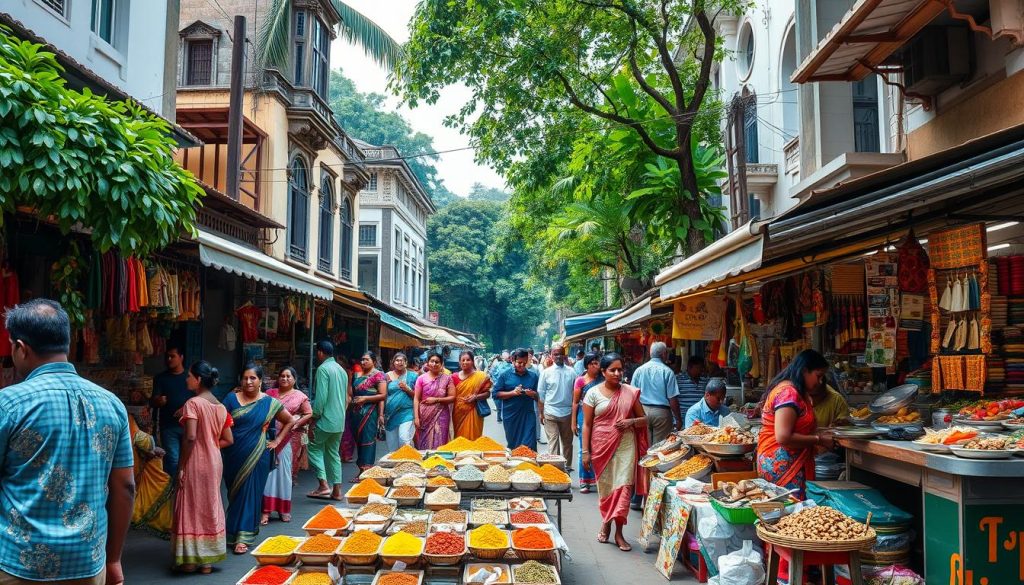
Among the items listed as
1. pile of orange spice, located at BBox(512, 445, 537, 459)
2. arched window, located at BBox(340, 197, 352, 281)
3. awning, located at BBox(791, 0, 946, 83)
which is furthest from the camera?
arched window, located at BBox(340, 197, 352, 281)

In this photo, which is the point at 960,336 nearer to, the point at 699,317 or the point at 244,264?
the point at 699,317

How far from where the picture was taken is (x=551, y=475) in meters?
7.51

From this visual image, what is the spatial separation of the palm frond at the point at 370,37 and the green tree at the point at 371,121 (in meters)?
45.8

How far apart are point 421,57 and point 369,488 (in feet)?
30.0

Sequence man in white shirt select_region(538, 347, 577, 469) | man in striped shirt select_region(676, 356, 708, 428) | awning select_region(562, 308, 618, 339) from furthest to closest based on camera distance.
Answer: awning select_region(562, 308, 618, 339), man in white shirt select_region(538, 347, 577, 469), man in striped shirt select_region(676, 356, 708, 428)

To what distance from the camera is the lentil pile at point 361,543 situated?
5.42 meters

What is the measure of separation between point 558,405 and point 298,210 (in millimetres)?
10828

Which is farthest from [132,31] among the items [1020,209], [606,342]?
[606,342]

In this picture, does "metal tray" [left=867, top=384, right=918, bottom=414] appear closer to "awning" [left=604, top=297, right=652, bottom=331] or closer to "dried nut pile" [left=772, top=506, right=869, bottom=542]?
"dried nut pile" [left=772, top=506, right=869, bottom=542]

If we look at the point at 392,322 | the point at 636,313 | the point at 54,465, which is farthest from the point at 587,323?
the point at 54,465

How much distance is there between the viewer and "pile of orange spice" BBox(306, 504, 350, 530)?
6023 mm

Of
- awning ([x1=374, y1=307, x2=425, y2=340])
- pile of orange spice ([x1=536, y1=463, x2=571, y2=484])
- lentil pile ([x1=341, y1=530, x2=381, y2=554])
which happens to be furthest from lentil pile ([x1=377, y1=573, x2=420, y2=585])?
awning ([x1=374, y1=307, x2=425, y2=340])

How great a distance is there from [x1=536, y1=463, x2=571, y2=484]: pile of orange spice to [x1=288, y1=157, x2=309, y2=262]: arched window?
1326 cm

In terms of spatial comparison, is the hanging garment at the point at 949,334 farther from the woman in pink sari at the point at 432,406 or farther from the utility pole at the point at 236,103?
the utility pole at the point at 236,103
